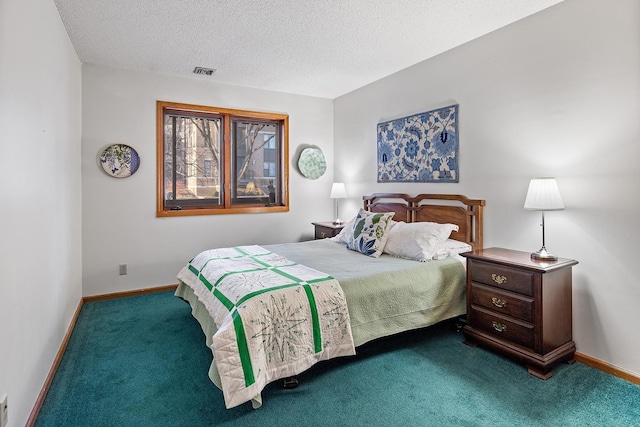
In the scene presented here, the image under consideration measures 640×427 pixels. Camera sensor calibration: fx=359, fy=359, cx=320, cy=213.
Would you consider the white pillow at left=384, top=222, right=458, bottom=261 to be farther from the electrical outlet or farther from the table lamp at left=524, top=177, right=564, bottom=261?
the electrical outlet

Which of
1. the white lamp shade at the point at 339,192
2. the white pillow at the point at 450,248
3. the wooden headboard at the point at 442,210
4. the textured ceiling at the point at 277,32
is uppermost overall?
the textured ceiling at the point at 277,32

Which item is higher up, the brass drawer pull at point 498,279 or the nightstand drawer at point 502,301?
the brass drawer pull at point 498,279

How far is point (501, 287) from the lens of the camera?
8.21 ft

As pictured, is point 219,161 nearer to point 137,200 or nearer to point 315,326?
point 137,200

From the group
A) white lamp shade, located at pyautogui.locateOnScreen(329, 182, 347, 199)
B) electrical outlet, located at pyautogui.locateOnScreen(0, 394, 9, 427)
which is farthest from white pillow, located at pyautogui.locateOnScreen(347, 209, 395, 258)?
electrical outlet, located at pyautogui.locateOnScreen(0, 394, 9, 427)

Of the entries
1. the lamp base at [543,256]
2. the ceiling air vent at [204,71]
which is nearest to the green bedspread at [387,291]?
the lamp base at [543,256]

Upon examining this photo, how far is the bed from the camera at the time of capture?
1.94 m

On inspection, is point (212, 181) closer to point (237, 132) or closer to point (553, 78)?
point (237, 132)

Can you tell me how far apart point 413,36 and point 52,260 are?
3.31m

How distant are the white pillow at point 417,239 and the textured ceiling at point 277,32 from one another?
5.49 feet

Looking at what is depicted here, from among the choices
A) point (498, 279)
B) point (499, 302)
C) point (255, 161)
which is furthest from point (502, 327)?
point (255, 161)

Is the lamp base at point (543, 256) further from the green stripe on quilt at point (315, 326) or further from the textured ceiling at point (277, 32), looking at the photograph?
the textured ceiling at point (277, 32)

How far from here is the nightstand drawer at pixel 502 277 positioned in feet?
7.65

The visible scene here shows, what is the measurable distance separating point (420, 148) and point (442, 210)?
0.71 m
